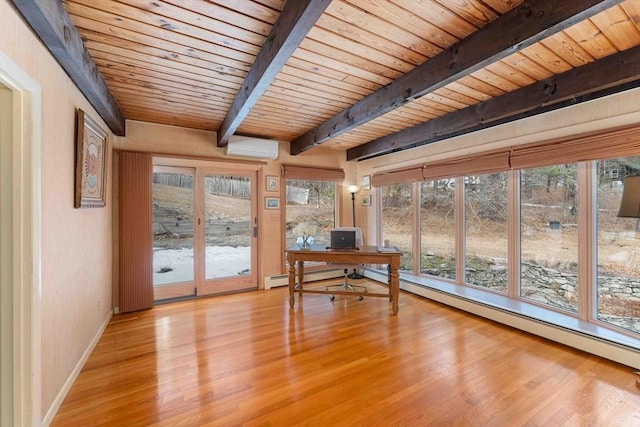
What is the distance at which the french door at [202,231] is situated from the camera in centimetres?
389

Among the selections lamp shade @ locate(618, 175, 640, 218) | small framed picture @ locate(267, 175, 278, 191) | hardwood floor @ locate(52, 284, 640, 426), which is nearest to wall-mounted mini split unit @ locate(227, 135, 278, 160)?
small framed picture @ locate(267, 175, 278, 191)

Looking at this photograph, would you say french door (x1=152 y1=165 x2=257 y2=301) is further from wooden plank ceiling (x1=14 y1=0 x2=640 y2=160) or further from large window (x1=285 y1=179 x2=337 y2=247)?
wooden plank ceiling (x1=14 y1=0 x2=640 y2=160)

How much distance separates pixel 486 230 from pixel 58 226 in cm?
433

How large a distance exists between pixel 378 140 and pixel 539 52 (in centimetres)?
256

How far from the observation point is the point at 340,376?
2.14 m

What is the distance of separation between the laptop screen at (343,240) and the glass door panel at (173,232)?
212 centimetres

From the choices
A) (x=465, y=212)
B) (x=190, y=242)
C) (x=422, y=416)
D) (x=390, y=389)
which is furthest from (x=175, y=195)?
(x=465, y=212)

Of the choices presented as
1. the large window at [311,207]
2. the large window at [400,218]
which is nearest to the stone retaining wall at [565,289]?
the large window at [400,218]

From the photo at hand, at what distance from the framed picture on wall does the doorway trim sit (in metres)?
0.69

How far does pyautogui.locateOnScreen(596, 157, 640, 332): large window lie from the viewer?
238cm

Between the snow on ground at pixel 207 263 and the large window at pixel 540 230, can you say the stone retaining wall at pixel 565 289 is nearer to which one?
the large window at pixel 540 230

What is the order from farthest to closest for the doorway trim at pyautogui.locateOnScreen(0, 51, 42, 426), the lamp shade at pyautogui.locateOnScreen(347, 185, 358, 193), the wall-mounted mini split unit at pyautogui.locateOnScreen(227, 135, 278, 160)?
the lamp shade at pyautogui.locateOnScreen(347, 185, 358, 193), the wall-mounted mini split unit at pyautogui.locateOnScreen(227, 135, 278, 160), the doorway trim at pyautogui.locateOnScreen(0, 51, 42, 426)

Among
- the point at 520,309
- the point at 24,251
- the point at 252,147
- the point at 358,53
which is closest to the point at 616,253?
the point at 520,309

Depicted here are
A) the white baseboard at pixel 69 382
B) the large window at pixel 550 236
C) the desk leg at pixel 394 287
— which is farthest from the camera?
the desk leg at pixel 394 287
